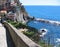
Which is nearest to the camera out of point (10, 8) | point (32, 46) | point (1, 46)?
point (32, 46)

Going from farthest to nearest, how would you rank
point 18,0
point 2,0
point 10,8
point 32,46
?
point 18,0 → point 2,0 → point 10,8 → point 32,46

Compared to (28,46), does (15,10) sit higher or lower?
lower

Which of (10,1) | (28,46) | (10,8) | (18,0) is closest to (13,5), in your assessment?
(10,8)

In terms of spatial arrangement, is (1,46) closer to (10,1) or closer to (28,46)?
(28,46)

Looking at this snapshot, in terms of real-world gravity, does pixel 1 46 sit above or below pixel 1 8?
above

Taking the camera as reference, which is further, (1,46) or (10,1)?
(10,1)

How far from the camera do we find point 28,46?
5551 millimetres

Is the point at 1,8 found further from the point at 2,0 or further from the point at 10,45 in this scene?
the point at 10,45

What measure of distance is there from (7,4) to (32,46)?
77702mm

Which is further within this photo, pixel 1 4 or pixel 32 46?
pixel 1 4

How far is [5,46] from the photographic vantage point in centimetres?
1048

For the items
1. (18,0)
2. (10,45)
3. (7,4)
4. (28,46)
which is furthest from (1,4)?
(28,46)

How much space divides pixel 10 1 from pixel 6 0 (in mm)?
1547

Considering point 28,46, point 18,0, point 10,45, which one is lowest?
point 18,0
